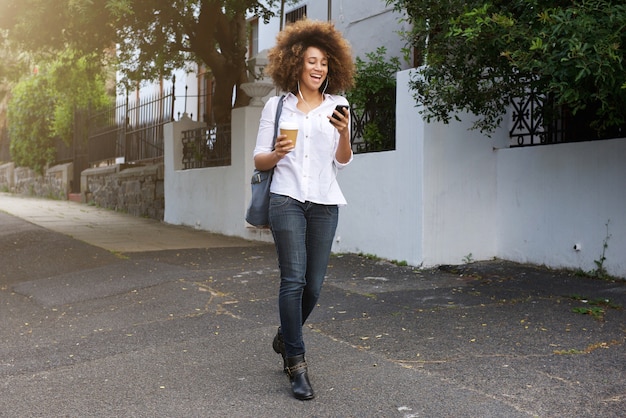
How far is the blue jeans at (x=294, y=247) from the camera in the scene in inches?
145

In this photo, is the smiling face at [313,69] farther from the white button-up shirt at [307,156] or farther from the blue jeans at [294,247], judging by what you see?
the blue jeans at [294,247]

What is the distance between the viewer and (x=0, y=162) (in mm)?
27000

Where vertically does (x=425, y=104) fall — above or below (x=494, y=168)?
above

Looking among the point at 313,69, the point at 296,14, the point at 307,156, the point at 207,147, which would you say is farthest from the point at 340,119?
the point at 296,14

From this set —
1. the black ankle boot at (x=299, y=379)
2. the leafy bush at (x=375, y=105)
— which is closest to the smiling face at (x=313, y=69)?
the black ankle boot at (x=299, y=379)

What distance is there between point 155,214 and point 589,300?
9.79 metres

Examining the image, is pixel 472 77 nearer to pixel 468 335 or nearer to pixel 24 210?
pixel 468 335

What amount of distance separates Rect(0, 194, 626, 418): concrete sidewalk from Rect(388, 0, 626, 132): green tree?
161 cm

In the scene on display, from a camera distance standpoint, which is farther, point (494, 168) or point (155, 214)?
point (155, 214)

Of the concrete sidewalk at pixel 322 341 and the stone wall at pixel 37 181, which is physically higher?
the stone wall at pixel 37 181

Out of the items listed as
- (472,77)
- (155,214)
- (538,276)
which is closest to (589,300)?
(538,276)

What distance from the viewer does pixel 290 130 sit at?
11.5 ft

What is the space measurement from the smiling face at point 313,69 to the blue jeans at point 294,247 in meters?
0.64

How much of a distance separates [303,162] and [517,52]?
2.13 metres
